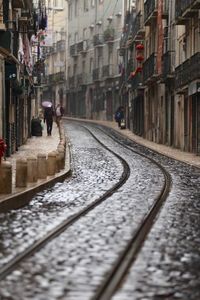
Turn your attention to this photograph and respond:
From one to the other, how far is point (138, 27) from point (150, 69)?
29.6 ft

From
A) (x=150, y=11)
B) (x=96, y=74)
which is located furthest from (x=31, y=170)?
(x=96, y=74)

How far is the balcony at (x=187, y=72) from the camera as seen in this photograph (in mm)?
33169

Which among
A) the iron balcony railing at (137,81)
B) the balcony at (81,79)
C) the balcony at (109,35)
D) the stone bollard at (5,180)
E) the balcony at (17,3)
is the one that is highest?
the balcony at (109,35)

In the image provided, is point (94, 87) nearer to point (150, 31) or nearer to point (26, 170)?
point (150, 31)

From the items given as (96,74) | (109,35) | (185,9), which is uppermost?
(109,35)

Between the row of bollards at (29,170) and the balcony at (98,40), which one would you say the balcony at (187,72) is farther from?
the balcony at (98,40)

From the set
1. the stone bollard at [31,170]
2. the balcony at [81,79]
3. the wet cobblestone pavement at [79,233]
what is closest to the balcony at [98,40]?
the balcony at [81,79]

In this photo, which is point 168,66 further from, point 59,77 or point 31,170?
point 59,77

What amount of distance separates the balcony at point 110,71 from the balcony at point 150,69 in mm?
24456

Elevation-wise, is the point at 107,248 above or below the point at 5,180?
below

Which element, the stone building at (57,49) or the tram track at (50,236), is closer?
the tram track at (50,236)

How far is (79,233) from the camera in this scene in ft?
36.5

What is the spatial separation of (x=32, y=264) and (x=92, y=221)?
380 cm

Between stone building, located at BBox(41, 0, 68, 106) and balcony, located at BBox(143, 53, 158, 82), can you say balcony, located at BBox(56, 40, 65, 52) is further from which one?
balcony, located at BBox(143, 53, 158, 82)
